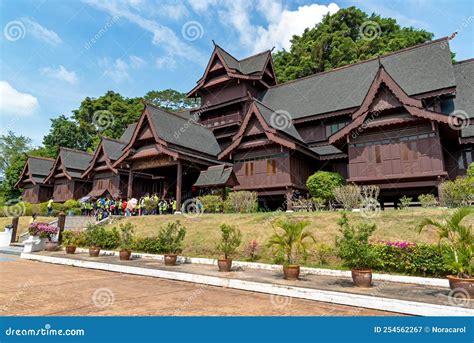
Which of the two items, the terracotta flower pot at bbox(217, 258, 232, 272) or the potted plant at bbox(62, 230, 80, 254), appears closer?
the terracotta flower pot at bbox(217, 258, 232, 272)

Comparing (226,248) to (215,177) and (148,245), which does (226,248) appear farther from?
(215,177)

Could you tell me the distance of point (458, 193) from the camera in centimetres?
1405

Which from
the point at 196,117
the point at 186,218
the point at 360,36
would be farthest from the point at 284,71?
the point at 186,218

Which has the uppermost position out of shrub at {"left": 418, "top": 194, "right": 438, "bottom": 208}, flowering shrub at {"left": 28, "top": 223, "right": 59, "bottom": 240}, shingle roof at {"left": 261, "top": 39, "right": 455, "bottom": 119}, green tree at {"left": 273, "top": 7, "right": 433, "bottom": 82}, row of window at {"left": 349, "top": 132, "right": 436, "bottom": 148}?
green tree at {"left": 273, "top": 7, "right": 433, "bottom": 82}

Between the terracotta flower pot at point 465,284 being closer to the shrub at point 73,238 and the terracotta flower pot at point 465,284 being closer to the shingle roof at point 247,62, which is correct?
the shrub at point 73,238

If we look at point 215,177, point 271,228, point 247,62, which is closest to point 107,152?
point 215,177

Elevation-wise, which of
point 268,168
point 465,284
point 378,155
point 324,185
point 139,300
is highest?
point 378,155

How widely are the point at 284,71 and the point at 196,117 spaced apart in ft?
64.8

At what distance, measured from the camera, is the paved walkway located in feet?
19.7

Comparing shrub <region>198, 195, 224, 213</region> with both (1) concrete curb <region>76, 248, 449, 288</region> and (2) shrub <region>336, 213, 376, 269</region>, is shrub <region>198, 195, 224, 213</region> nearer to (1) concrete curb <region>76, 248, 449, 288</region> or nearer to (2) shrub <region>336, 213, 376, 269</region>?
(1) concrete curb <region>76, 248, 449, 288</region>

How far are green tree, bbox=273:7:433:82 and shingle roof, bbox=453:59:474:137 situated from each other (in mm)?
18627

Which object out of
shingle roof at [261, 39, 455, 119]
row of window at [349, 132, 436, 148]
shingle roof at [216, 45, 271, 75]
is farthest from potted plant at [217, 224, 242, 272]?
shingle roof at [216, 45, 271, 75]

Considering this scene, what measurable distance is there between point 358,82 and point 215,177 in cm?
1532
